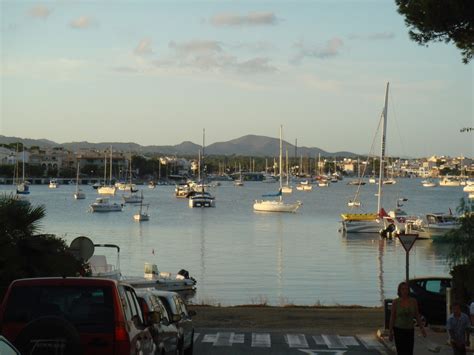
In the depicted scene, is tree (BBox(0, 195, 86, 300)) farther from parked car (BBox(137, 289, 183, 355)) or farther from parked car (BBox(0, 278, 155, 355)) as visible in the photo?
parked car (BBox(0, 278, 155, 355))

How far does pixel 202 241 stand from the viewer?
73188mm

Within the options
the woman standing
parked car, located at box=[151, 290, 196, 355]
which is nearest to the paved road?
parked car, located at box=[151, 290, 196, 355]

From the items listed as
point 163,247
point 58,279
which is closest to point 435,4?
point 58,279

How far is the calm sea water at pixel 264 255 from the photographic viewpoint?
41.8 meters

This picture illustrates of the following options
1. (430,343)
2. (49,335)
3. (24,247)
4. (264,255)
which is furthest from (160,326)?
(264,255)

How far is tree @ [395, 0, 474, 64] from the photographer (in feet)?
68.7

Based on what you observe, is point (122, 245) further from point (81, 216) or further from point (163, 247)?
point (81, 216)

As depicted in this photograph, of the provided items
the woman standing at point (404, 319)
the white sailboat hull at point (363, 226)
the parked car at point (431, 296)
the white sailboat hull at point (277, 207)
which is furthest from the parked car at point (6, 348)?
the white sailboat hull at point (277, 207)

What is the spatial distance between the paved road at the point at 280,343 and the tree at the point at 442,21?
24.6ft

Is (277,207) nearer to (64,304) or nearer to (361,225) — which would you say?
(361,225)

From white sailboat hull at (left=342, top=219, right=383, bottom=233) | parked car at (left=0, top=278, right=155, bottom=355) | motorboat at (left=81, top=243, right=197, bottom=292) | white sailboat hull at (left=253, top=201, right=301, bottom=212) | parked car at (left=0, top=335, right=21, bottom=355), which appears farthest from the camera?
white sailboat hull at (left=253, top=201, right=301, bottom=212)

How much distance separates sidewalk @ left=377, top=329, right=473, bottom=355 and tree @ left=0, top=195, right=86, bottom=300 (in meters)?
7.11

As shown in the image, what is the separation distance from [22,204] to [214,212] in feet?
335

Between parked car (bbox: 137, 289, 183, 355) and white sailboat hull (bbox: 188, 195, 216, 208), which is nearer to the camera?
parked car (bbox: 137, 289, 183, 355)
